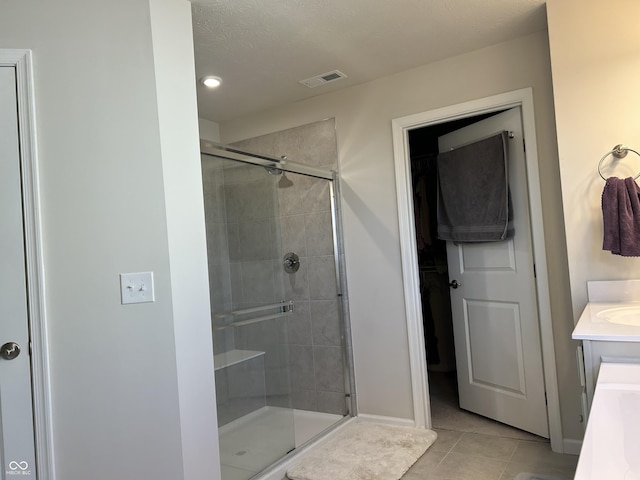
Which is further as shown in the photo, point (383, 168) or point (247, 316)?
point (383, 168)

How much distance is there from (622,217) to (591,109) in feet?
1.78

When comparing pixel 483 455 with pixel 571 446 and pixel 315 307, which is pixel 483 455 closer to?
pixel 571 446

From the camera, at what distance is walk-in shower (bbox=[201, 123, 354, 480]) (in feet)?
8.00

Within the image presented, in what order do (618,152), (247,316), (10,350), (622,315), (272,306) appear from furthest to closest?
(272,306) → (247,316) → (618,152) → (622,315) → (10,350)

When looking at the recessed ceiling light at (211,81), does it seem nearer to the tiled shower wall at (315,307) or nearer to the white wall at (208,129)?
the white wall at (208,129)

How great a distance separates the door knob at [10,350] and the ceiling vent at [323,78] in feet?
7.01

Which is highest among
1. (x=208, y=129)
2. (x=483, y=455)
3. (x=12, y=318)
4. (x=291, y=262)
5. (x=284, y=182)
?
(x=208, y=129)

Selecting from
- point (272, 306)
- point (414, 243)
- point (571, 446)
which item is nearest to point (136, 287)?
point (272, 306)

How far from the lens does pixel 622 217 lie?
190 cm

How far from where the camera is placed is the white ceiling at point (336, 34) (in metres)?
2.13

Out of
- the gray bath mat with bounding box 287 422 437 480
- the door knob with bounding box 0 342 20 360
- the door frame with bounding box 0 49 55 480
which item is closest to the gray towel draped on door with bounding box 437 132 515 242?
the gray bath mat with bounding box 287 422 437 480

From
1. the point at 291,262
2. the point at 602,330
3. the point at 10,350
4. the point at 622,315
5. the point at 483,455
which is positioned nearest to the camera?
the point at 602,330

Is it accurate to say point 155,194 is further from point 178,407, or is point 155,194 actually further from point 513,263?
point 513,263

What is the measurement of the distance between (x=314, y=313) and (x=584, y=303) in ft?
5.39
